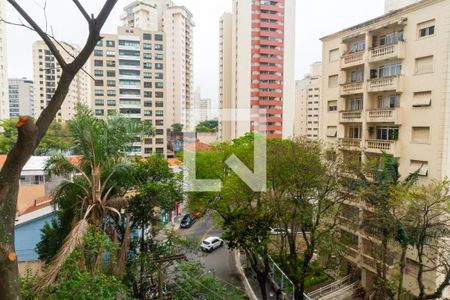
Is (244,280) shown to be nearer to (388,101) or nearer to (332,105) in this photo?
(332,105)

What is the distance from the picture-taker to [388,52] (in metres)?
13.2

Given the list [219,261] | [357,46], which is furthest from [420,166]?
[219,261]

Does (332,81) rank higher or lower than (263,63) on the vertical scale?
lower

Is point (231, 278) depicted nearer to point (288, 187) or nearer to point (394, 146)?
point (288, 187)

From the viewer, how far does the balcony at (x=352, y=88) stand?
1475cm

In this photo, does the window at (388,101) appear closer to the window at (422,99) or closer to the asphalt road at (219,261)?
the window at (422,99)

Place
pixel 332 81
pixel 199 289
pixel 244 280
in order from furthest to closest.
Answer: pixel 332 81 → pixel 244 280 → pixel 199 289

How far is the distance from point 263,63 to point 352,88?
2681cm

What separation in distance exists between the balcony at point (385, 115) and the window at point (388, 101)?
617 millimetres

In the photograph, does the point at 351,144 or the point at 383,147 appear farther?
the point at 351,144

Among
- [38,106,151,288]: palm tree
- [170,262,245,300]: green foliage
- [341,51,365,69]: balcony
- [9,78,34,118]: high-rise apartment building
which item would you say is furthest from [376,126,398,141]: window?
[9,78,34,118]: high-rise apartment building

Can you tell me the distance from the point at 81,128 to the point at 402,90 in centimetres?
1181

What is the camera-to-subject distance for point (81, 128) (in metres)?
7.04

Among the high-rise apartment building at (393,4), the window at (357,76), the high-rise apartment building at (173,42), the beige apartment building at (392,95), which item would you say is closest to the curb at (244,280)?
the beige apartment building at (392,95)
